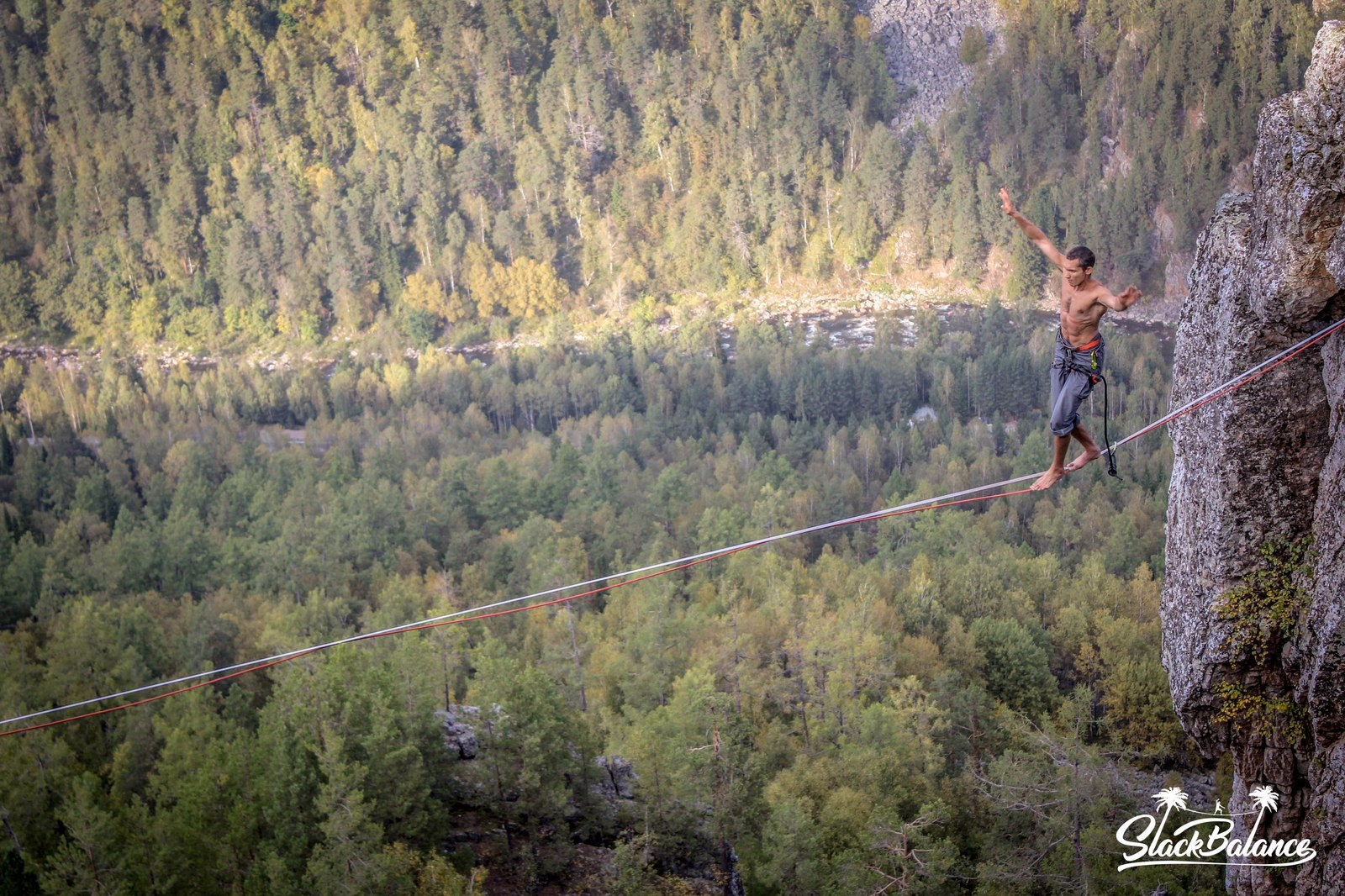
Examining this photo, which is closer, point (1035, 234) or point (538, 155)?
point (1035, 234)

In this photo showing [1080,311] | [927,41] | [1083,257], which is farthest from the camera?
[927,41]

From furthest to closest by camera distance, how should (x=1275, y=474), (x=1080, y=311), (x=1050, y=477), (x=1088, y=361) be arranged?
(x=1050, y=477) → (x=1088, y=361) → (x=1080, y=311) → (x=1275, y=474)

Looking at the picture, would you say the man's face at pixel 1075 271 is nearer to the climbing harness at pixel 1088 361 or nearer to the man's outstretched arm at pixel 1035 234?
the man's outstretched arm at pixel 1035 234

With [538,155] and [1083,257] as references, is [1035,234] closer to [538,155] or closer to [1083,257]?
[1083,257]

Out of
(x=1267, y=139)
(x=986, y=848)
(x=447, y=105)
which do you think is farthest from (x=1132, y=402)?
(x=447, y=105)

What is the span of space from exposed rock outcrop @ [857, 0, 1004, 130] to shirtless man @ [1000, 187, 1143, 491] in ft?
521

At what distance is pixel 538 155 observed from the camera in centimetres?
17625

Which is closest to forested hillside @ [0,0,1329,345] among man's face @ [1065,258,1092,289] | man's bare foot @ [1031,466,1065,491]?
man's bare foot @ [1031,466,1065,491]

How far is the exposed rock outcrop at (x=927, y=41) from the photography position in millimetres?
166625

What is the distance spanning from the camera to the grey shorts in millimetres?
16453

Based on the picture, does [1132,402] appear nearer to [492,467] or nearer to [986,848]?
[492,467]

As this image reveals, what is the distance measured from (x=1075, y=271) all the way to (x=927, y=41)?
16823 centimetres

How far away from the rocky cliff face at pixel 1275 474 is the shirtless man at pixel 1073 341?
62.8 inches

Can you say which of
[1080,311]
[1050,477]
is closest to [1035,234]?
[1080,311]
